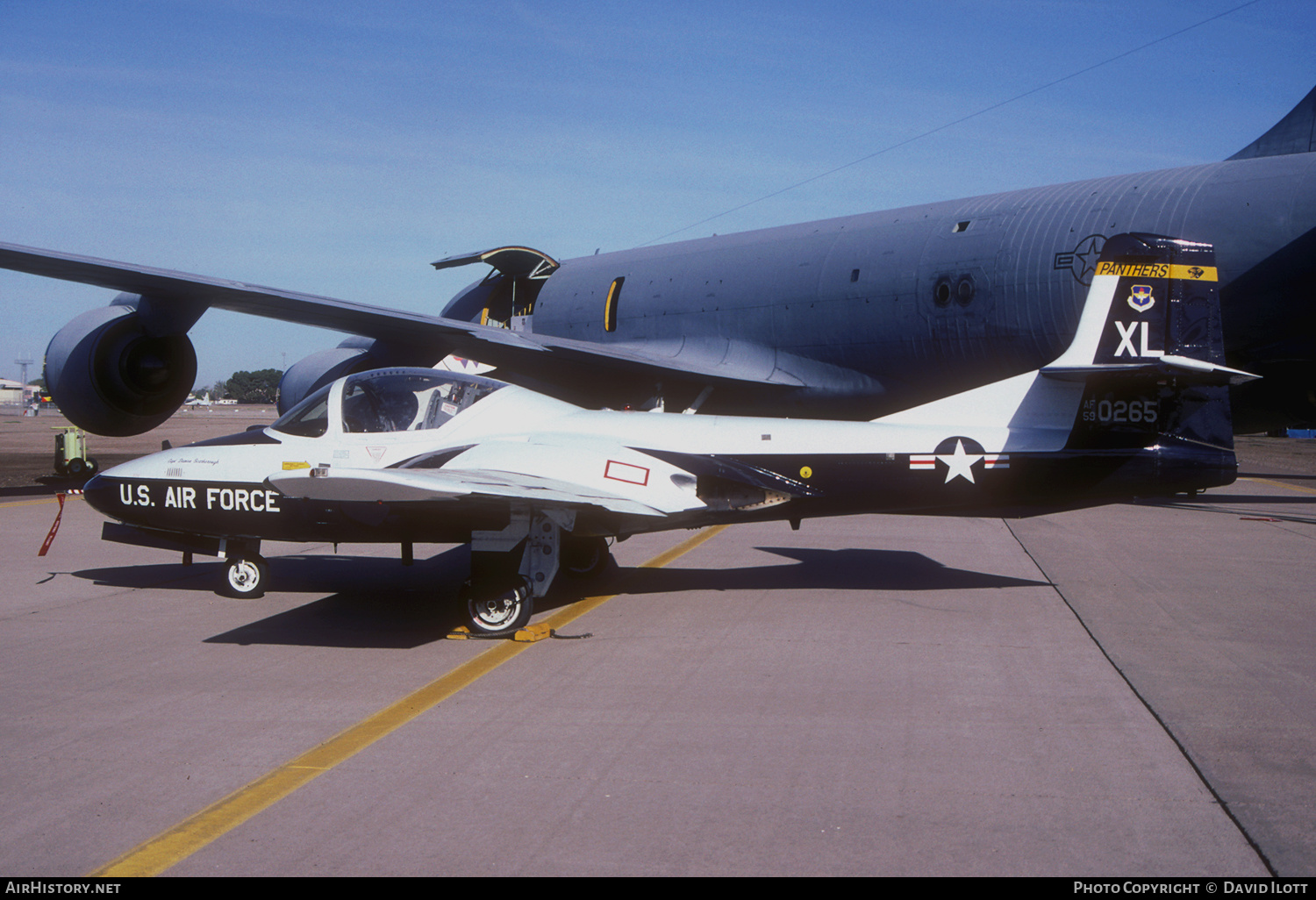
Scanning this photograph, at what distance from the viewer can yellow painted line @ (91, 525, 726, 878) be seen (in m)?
3.88

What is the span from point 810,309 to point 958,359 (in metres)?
2.40

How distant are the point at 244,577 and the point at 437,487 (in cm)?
333

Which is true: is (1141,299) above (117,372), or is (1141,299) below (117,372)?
above

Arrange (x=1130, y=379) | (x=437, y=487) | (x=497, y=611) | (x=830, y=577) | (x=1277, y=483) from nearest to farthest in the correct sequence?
1. (x=437, y=487)
2. (x=497, y=611)
3. (x=1130, y=379)
4. (x=830, y=577)
5. (x=1277, y=483)

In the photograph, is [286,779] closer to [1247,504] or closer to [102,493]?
[102,493]

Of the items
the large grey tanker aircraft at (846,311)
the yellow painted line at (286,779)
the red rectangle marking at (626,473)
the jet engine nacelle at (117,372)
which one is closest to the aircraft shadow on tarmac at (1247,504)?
the large grey tanker aircraft at (846,311)

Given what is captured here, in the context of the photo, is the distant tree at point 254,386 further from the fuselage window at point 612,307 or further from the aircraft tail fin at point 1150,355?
the aircraft tail fin at point 1150,355

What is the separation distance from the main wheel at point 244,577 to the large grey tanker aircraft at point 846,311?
4.69m

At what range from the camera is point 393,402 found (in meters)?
9.04

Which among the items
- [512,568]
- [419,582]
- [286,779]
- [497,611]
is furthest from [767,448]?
[286,779]

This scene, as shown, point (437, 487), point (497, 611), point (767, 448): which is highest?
point (767, 448)

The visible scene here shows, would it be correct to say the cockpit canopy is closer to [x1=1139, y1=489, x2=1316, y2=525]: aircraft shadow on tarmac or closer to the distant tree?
[x1=1139, y1=489, x2=1316, y2=525]: aircraft shadow on tarmac

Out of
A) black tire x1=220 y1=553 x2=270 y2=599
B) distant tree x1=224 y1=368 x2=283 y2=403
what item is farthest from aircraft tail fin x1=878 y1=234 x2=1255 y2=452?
distant tree x1=224 y1=368 x2=283 y2=403

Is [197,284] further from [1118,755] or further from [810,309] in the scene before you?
[1118,755]
